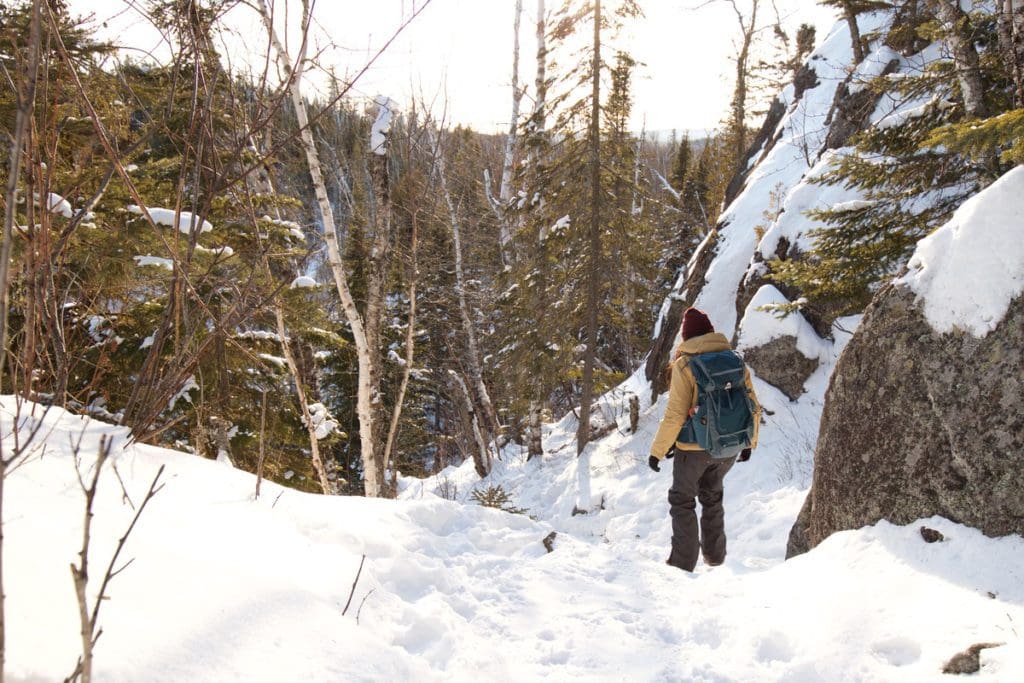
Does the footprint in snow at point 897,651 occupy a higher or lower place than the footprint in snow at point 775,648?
higher

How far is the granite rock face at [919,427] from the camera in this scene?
324cm

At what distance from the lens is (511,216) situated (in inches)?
520

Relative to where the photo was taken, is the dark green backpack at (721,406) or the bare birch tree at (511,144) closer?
the dark green backpack at (721,406)

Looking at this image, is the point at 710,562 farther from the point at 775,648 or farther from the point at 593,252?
the point at 593,252

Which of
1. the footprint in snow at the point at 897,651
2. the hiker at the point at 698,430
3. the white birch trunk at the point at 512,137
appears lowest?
the footprint in snow at the point at 897,651

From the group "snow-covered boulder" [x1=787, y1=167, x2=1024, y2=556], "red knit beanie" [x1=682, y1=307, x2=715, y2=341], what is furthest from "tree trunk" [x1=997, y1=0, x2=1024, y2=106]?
"red knit beanie" [x1=682, y1=307, x2=715, y2=341]

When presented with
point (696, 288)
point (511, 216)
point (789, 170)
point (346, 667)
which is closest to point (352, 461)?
point (511, 216)

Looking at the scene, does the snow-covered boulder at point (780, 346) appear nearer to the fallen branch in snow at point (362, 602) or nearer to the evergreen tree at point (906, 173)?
the evergreen tree at point (906, 173)

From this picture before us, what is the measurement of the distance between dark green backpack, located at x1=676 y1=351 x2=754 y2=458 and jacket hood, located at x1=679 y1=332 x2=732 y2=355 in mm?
47

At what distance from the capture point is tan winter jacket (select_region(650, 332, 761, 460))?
4.32m

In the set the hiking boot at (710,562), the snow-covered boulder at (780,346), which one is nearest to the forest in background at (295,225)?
the snow-covered boulder at (780,346)

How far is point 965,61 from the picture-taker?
519 centimetres

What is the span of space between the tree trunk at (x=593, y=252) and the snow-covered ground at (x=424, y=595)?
6.22 m

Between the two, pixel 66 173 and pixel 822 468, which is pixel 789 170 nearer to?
pixel 822 468
